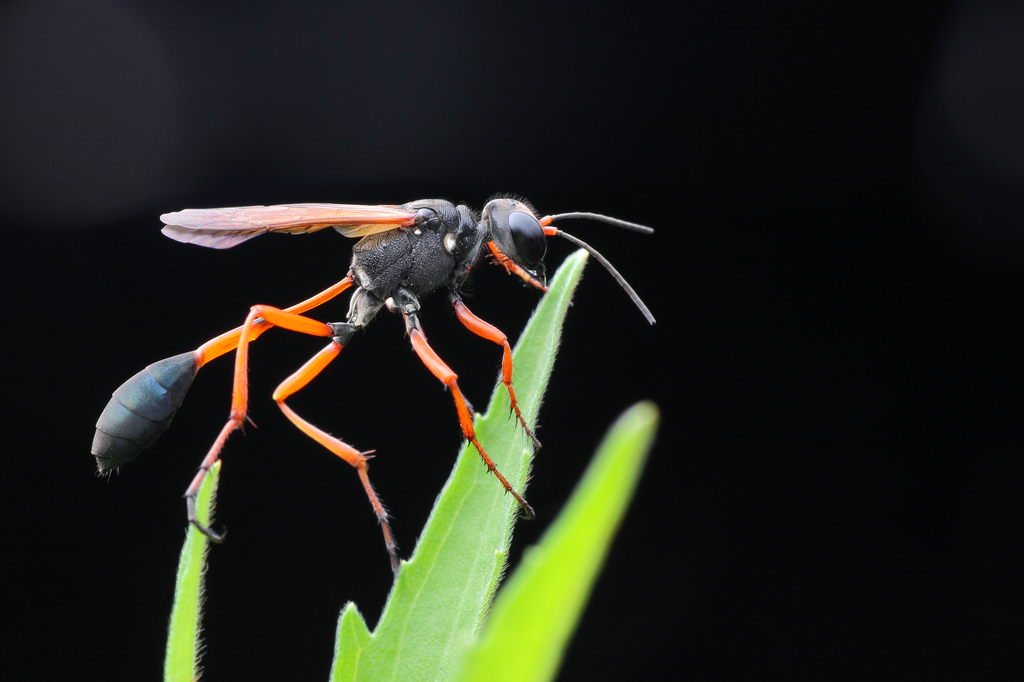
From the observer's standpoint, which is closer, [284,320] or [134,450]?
[134,450]

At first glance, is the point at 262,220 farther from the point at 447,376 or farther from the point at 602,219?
the point at 602,219

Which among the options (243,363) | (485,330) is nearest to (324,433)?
(243,363)

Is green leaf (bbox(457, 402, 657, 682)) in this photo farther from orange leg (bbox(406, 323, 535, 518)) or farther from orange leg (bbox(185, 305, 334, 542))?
orange leg (bbox(185, 305, 334, 542))

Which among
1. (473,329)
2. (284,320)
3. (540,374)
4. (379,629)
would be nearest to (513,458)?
(540,374)

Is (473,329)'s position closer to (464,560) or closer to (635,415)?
(464,560)

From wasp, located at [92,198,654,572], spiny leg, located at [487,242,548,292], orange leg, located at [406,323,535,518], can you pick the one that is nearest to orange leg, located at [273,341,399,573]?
wasp, located at [92,198,654,572]

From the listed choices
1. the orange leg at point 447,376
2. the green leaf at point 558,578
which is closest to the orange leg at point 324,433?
the orange leg at point 447,376
